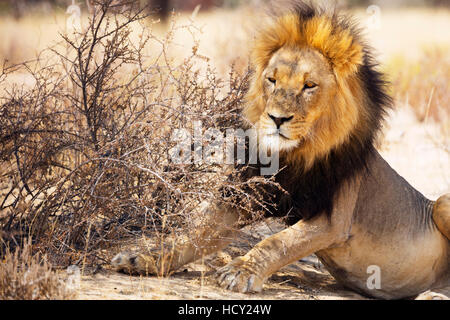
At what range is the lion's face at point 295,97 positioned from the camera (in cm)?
424

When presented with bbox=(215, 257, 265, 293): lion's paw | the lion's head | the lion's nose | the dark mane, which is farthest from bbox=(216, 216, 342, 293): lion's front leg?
the lion's nose

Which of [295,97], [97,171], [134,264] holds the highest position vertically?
[295,97]

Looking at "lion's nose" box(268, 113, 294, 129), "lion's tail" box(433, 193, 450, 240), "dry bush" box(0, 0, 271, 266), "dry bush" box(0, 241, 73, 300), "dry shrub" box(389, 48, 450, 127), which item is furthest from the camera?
"dry shrub" box(389, 48, 450, 127)

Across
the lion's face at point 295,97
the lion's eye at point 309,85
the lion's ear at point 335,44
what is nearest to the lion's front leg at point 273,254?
the lion's face at point 295,97

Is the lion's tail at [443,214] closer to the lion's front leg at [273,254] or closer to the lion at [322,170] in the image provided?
the lion at [322,170]

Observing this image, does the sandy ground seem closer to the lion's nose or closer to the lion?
the lion

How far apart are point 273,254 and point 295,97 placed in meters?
1.03

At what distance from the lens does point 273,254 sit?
4.39 meters

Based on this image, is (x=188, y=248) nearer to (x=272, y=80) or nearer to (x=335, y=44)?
(x=272, y=80)

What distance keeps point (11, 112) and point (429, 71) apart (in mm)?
9593

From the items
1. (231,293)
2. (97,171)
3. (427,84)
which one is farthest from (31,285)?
(427,84)

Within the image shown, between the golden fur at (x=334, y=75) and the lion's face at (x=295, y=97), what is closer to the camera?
the lion's face at (x=295, y=97)

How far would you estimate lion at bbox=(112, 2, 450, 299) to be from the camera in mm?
4332

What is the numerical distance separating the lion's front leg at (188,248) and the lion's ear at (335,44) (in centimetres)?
125
